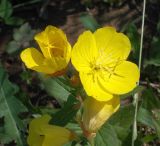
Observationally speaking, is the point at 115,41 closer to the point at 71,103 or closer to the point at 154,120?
the point at 71,103

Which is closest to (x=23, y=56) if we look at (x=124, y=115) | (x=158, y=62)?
(x=124, y=115)

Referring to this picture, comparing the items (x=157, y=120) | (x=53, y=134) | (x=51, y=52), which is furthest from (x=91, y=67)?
(x=157, y=120)

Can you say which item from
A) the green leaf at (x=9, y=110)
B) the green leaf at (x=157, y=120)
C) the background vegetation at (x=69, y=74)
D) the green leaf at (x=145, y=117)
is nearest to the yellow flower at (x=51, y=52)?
the background vegetation at (x=69, y=74)

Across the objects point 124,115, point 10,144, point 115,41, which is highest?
point 115,41

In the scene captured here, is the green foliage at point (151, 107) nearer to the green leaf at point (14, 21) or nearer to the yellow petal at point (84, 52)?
the yellow petal at point (84, 52)

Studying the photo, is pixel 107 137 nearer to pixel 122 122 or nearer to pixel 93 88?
pixel 122 122
